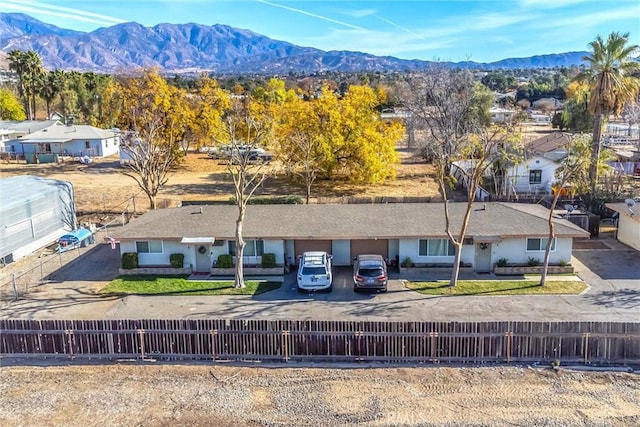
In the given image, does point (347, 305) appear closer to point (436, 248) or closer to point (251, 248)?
point (436, 248)

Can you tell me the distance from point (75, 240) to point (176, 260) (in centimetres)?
788

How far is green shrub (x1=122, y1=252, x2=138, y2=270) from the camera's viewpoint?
25.0 m

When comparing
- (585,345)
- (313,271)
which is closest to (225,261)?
(313,271)

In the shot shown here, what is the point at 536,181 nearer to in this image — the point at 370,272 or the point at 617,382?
the point at 370,272

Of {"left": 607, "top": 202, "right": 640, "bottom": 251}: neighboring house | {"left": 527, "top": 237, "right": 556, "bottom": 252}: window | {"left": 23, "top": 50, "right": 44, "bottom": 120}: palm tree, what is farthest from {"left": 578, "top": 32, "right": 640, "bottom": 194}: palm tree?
{"left": 23, "top": 50, "right": 44, "bottom": 120}: palm tree

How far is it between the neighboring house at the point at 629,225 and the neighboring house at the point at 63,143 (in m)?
56.1

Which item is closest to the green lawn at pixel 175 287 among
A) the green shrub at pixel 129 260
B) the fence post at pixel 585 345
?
the green shrub at pixel 129 260

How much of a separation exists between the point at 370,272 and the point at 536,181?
26668 mm

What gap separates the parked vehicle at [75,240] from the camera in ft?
95.5

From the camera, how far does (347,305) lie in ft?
68.9

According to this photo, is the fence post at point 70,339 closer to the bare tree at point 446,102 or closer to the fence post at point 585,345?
the fence post at point 585,345

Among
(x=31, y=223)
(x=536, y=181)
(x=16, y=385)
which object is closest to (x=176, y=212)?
(x=31, y=223)

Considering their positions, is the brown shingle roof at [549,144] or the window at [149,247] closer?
the window at [149,247]

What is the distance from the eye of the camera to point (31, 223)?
29.2 metres
